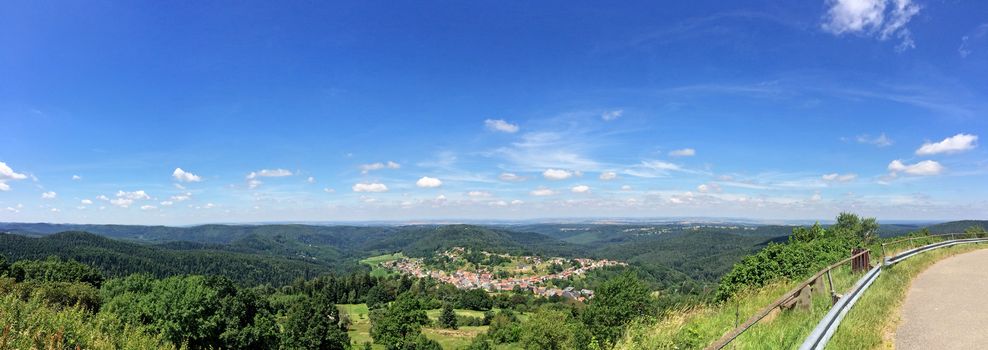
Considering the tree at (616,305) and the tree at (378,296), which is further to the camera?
the tree at (378,296)

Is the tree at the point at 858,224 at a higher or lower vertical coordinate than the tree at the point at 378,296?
higher

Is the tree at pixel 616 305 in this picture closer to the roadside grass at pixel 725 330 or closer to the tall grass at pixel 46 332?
the roadside grass at pixel 725 330

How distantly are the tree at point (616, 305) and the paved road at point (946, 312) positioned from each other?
21244mm

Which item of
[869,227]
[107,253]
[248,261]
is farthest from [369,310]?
[107,253]

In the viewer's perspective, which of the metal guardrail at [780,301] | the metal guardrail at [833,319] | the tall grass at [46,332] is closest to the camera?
the metal guardrail at [780,301]

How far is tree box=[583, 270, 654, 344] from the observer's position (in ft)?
109

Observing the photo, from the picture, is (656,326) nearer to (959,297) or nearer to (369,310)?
(959,297)

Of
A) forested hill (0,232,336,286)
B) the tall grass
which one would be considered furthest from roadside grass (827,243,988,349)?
forested hill (0,232,336,286)

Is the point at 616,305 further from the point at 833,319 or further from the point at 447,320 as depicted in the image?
the point at 447,320

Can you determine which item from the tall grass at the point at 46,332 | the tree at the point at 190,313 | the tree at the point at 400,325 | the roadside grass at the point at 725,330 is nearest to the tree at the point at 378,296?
the tree at the point at 400,325

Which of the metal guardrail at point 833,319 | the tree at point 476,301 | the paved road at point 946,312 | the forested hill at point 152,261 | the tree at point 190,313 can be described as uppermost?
the metal guardrail at point 833,319

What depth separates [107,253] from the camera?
17325 centimetres

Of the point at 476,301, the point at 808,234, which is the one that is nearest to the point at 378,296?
the point at 476,301

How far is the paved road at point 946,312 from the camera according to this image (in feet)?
22.0
